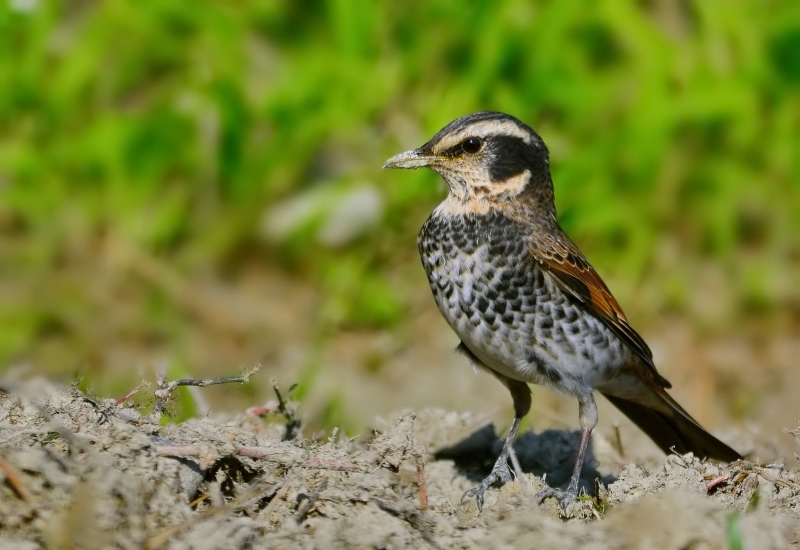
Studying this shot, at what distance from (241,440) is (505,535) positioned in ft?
3.19

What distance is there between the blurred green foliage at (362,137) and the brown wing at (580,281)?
251 cm

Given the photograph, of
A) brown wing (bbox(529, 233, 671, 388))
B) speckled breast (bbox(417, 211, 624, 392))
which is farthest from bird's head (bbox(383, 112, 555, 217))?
brown wing (bbox(529, 233, 671, 388))

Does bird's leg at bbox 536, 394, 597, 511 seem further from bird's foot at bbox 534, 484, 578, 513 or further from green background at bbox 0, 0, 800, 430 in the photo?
green background at bbox 0, 0, 800, 430

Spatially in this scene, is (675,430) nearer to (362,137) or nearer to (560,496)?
(560,496)

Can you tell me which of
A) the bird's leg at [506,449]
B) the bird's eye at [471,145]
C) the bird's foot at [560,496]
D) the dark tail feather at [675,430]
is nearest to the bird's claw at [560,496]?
the bird's foot at [560,496]

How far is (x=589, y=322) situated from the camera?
501cm

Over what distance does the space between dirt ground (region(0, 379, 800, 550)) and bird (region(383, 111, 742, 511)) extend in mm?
502

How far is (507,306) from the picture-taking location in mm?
4773

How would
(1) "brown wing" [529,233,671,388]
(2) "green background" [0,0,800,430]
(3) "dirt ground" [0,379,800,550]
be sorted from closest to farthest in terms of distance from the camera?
(3) "dirt ground" [0,379,800,550] < (1) "brown wing" [529,233,671,388] < (2) "green background" [0,0,800,430]

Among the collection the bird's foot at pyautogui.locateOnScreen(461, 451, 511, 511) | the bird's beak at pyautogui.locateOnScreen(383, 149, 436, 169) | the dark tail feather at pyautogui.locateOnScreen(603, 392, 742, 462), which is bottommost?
the bird's foot at pyautogui.locateOnScreen(461, 451, 511, 511)

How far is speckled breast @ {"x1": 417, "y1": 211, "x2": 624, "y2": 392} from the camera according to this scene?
4.78 metres

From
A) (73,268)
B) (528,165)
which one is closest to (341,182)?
(73,268)

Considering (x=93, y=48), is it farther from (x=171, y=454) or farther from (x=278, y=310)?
(x=171, y=454)

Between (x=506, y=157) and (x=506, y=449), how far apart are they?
3.97ft
